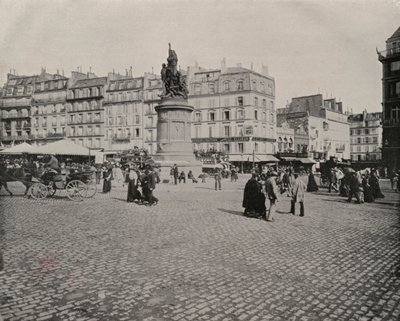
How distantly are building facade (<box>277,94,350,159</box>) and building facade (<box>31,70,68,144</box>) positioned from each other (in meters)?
41.4

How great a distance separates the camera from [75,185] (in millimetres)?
14930

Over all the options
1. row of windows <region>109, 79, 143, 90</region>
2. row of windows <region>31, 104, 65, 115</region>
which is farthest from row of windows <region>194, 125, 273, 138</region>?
row of windows <region>31, 104, 65, 115</region>

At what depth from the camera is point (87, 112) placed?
63.3m

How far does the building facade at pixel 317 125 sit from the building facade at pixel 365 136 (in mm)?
5511

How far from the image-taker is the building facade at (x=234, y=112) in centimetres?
5344

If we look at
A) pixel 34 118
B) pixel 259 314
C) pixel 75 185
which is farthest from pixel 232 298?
pixel 34 118

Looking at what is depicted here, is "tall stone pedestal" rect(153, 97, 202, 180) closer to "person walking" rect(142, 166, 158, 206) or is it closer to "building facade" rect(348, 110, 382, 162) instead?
"person walking" rect(142, 166, 158, 206)

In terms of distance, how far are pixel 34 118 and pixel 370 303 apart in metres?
70.8

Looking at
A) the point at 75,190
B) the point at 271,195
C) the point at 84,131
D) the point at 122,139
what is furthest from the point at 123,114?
the point at 271,195

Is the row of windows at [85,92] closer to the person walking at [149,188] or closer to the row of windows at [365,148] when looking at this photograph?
the person walking at [149,188]

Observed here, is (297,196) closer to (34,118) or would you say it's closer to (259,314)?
(259,314)

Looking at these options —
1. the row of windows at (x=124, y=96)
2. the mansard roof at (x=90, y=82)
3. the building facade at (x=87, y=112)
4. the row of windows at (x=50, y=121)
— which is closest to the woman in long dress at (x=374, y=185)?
the row of windows at (x=124, y=96)

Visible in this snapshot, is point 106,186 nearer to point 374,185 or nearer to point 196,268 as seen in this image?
point 196,268

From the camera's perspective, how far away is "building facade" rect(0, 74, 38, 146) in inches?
2621
